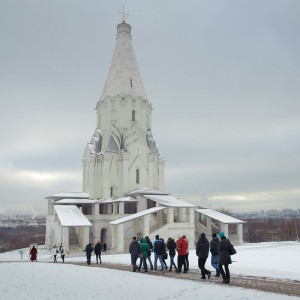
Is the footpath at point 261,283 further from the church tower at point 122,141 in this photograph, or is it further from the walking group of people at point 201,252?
the church tower at point 122,141

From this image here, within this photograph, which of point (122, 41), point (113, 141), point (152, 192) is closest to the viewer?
point (152, 192)

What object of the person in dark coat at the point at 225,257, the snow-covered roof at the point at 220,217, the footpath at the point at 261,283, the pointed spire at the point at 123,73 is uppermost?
the pointed spire at the point at 123,73

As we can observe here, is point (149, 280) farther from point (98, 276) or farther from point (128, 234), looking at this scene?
point (128, 234)

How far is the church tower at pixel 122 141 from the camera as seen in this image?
41.6 metres

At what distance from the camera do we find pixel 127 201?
37.8 m

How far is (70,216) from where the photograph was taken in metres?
34.6

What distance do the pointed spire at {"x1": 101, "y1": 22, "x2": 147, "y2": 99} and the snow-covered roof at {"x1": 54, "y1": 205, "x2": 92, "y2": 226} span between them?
49.5 feet

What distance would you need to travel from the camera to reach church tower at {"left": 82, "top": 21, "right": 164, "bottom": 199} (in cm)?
4162

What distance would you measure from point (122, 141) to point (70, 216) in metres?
12.0

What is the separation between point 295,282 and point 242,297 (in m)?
3.89

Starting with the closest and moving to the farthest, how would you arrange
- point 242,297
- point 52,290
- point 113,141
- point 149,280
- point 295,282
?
point 242,297, point 52,290, point 149,280, point 295,282, point 113,141

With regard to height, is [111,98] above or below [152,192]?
above

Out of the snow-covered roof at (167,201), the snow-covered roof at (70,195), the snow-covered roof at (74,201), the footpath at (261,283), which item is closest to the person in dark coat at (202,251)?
the footpath at (261,283)

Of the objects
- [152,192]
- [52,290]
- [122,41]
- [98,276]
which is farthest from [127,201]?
[52,290]
